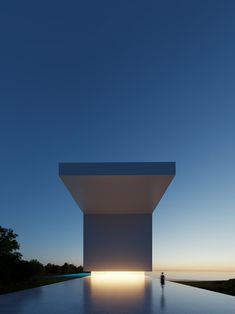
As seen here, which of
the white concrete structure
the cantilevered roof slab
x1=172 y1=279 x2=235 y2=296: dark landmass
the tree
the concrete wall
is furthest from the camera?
x1=172 y1=279 x2=235 y2=296: dark landmass

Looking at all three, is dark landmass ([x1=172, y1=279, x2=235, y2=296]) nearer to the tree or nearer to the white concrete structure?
the white concrete structure

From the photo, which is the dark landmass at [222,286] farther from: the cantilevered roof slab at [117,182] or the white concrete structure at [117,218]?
the cantilevered roof slab at [117,182]

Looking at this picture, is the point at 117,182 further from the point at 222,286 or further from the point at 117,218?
the point at 222,286

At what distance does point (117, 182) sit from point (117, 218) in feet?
21.0

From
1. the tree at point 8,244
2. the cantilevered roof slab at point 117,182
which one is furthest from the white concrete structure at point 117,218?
the tree at point 8,244

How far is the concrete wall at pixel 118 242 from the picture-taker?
16.6 metres

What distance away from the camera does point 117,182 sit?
11.1 meters

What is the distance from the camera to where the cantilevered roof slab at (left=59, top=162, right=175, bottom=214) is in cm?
991

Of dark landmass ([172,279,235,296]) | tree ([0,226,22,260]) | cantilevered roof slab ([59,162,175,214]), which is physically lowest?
dark landmass ([172,279,235,296])

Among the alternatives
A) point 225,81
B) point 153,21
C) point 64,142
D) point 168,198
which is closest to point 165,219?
point 168,198

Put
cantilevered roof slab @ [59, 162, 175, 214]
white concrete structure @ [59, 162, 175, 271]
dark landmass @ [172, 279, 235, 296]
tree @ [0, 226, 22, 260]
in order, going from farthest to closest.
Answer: dark landmass @ [172, 279, 235, 296] → tree @ [0, 226, 22, 260] → white concrete structure @ [59, 162, 175, 271] → cantilevered roof slab @ [59, 162, 175, 214]

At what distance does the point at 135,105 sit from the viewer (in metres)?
15.9

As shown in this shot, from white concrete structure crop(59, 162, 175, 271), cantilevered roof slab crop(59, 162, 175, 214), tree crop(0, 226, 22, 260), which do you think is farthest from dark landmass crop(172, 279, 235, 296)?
tree crop(0, 226, 22, 260)

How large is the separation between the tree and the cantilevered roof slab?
4.61 meters
